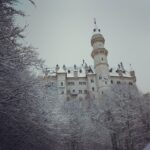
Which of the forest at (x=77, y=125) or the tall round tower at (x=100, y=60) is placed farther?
the tall round tower at (x=100, y=60)

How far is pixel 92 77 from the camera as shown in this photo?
245 ft

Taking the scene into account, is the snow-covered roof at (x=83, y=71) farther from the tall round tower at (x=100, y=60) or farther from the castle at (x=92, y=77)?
the tall round tower at (x=100, y=60)

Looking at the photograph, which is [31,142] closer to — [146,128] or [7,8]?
[7,8]

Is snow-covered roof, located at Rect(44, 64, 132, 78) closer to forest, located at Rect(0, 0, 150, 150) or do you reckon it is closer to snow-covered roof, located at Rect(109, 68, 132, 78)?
snow-covered roof, located at Rect(109, 68, 132, 78)

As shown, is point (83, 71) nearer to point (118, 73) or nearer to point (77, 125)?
point (118, 73)

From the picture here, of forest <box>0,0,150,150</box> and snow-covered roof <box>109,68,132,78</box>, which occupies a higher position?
snow-covered roof <box>109,68,132,78</box>

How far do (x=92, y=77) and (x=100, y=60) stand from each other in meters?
5.79

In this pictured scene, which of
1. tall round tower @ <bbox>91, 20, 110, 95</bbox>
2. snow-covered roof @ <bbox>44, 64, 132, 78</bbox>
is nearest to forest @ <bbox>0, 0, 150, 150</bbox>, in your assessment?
tall round tower @ <bbox>91, 20, 110, 95</bbox>

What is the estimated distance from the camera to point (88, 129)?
135ft

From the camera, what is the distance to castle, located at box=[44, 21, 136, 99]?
236 feet

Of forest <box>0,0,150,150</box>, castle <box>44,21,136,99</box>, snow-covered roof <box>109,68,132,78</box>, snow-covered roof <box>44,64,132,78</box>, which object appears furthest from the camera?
snow-covered roof <box>109,68,132,78</box>

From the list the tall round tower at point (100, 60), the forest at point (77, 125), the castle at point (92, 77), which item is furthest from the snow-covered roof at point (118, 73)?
the forest at point (77, 125)

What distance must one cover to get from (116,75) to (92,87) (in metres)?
9.95

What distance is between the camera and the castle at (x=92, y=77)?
236 ft
